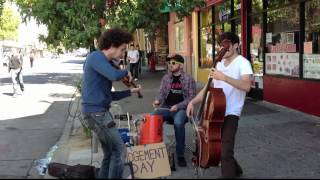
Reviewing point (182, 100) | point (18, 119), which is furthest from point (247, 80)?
point (18, 119)

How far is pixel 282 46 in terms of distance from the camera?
1175cm

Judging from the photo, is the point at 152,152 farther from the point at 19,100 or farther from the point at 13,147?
the point at 19,100

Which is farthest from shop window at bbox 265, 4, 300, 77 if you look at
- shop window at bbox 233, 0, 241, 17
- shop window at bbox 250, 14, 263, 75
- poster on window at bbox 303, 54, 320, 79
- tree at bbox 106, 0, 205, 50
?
shop window at bbox 233, 0, 241, 17

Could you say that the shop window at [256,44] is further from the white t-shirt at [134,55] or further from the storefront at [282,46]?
the white t-shirt at [134,55]

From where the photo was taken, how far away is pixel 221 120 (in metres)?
5.42

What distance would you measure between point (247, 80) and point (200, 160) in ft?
3.56

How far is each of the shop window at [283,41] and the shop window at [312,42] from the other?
0.39 m

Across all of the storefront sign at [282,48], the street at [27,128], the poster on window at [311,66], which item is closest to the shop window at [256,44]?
the storefront sign at [282,48]

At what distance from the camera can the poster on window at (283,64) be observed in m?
11.1

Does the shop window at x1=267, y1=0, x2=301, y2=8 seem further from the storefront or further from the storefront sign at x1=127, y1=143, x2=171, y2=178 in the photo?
the storefront sign at x1=127, y1=143, x2=171, y2=178

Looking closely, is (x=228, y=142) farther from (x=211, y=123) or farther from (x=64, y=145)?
(x=64, y=145)

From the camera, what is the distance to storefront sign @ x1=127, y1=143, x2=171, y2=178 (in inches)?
226

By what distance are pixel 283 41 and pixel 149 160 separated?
22.1 ft

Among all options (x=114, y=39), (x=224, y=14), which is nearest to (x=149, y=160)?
(x=114, y=39)
